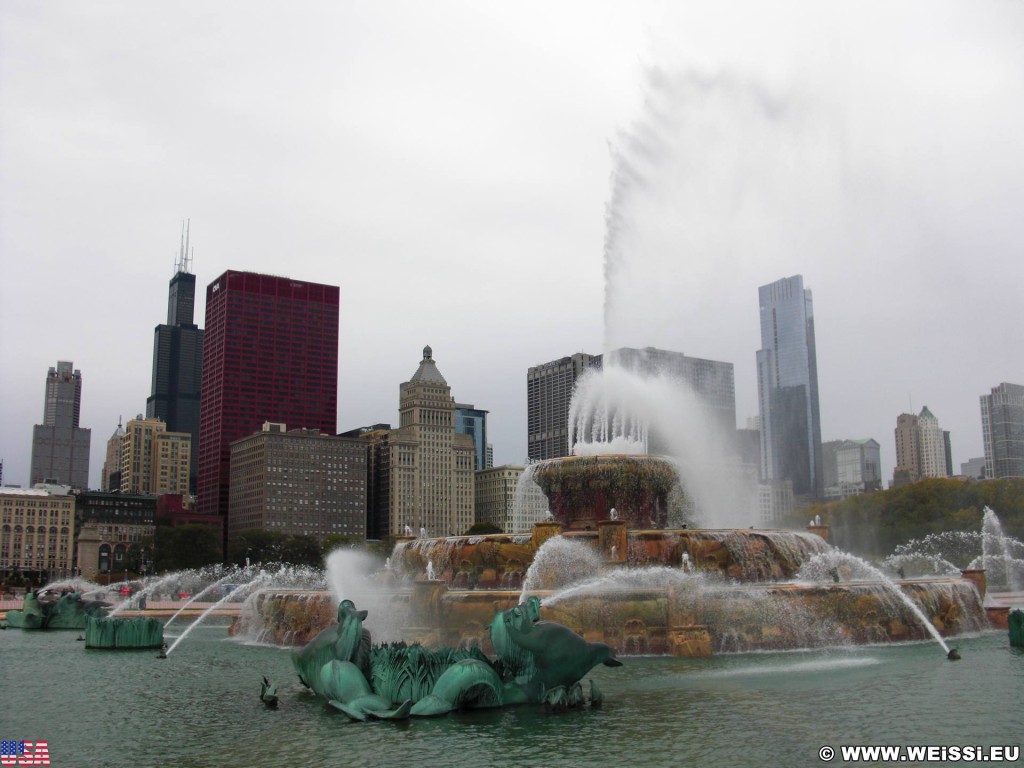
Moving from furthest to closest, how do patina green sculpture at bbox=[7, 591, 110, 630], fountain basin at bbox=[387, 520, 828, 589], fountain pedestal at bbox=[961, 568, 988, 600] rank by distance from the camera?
patina green sculpture at bbox=[7, 591, 110, 630] → fountain pedestal at bbox=[961, 568, 988, 600] → fountain basin at bbox=[387, 520, 828, 589]

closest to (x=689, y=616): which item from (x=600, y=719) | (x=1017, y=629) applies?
(x=1017, y=629)

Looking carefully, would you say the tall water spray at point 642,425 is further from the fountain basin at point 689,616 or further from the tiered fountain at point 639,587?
the fountain basin at point 689,616

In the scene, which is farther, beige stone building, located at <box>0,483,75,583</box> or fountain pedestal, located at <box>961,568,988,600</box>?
beige stone building, located at <box>0,483,75,583</box>

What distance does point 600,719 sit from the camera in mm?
21078

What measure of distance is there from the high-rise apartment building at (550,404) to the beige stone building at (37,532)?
89.1 m

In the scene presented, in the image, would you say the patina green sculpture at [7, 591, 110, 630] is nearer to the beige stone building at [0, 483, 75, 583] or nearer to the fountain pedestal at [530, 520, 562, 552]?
the fountain pedestal at [530, 520, 562, 552]

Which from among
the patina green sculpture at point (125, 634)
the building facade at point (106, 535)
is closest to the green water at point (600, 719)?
the patina green sculpture at point (125, 634)

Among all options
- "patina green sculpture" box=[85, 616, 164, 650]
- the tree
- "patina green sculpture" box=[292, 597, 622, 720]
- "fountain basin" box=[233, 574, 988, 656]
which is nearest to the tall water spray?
"fountain basin" box=[233, 574, 988, 656]

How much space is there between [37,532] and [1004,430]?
180 meters

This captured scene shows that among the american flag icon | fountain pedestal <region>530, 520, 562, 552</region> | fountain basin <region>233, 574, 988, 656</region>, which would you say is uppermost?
fountain pedestal <region>530, 520, 562, 552</region>

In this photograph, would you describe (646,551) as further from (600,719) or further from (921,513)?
(921,513)

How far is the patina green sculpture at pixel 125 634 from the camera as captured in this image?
39.5 meters

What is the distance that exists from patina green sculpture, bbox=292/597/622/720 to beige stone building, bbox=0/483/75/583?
183 meters

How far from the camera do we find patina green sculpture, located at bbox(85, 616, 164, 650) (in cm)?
3953
